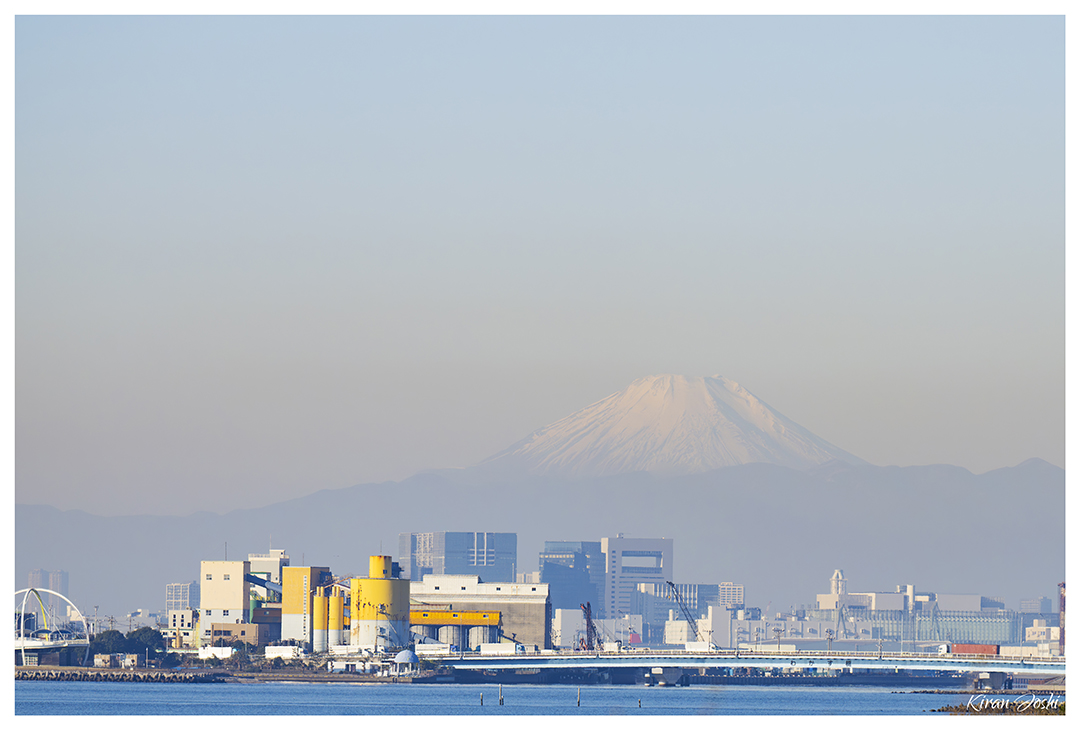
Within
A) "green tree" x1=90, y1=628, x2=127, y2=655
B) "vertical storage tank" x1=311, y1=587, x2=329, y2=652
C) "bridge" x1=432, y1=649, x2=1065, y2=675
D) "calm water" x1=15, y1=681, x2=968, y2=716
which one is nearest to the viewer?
"calm water" x1=15, y1=681, x2=968, y2=716

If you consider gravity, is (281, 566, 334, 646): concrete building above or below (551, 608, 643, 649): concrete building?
above

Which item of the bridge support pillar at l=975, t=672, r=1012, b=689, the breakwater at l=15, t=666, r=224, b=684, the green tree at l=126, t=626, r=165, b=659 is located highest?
the green tree at l=126, t=626, r=165, b=659

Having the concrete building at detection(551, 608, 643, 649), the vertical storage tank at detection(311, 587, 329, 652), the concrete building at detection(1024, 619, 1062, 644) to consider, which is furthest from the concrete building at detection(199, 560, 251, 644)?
the concrete building at detection(1024, 619, 1062, 644)

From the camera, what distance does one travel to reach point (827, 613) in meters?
199

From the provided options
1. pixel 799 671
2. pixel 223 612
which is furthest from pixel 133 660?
pixel 799 671

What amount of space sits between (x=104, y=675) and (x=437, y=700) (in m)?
19.9

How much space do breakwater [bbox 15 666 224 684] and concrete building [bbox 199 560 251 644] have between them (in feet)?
43.6

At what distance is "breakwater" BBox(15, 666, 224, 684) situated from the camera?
59.5 metres

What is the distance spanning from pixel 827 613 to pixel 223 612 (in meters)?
131

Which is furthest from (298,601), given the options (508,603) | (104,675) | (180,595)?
(180,595)

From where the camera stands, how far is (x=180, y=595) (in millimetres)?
156500

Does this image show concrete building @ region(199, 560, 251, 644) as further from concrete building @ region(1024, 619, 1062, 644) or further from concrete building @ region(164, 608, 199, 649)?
concrete building @ region(1024, 619, 1062, 644)
